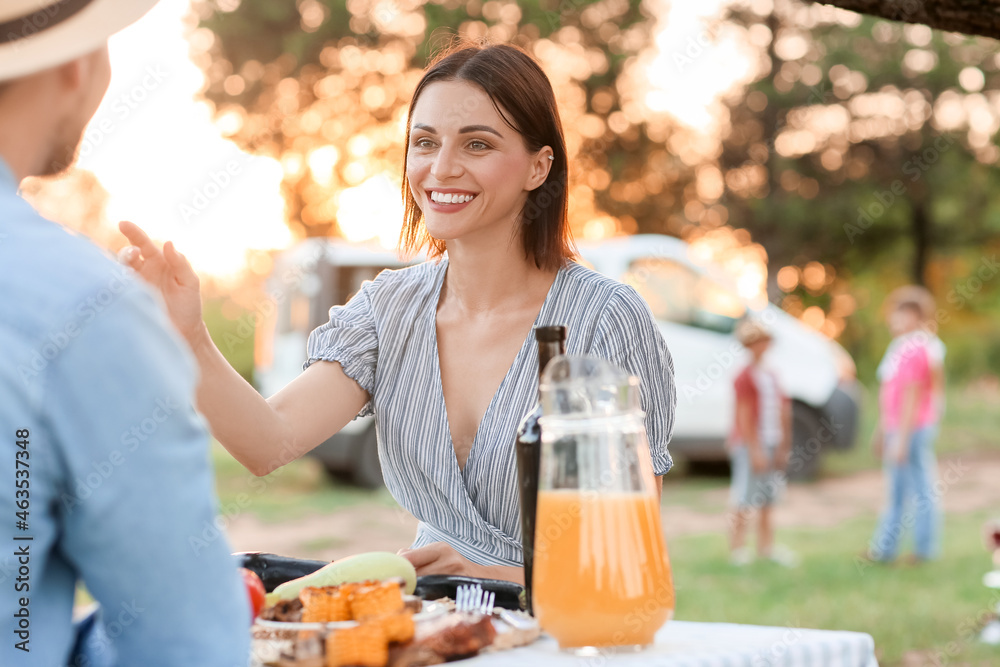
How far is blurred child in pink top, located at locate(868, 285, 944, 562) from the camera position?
6.86m

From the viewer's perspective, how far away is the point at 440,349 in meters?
2.11

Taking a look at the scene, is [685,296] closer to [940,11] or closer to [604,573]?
[940,11]

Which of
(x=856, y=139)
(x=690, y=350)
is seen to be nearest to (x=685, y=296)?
(x=690, y=350)

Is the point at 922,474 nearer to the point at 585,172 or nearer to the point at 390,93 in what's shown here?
the point at 585,172

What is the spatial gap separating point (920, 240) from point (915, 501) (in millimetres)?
13604

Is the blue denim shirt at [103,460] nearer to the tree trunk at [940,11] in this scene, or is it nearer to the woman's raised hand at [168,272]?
the woman's raised hand at [168,272]

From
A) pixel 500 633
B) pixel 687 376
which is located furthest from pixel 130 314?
pixel 687 376

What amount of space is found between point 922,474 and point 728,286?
4.00 metres

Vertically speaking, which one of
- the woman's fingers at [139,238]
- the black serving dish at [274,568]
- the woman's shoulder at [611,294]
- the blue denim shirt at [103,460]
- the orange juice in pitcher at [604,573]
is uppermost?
the woman's fingers at [139,238]

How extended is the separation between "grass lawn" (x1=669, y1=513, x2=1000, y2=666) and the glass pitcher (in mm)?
4022

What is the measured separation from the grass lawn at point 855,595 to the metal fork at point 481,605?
390 cm

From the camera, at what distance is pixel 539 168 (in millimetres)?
2148

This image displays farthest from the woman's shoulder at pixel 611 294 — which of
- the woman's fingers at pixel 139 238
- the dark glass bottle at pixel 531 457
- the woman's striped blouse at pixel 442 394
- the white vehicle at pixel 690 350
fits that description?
the white vehicle at pixel 690 350

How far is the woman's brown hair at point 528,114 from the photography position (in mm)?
2033
